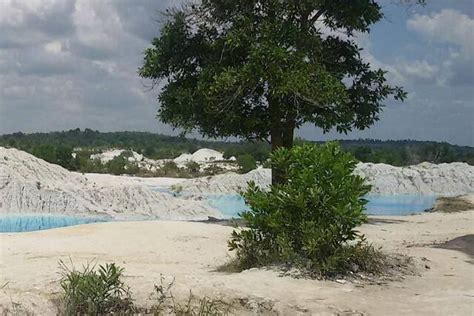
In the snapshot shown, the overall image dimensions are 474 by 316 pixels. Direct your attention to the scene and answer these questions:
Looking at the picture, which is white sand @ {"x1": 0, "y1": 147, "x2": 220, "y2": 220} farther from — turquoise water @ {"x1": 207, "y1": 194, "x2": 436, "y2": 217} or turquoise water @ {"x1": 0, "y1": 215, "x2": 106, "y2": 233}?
turquoise water @ {"x1": 207, "y1": 194, "x2": 436, "y2": 217}

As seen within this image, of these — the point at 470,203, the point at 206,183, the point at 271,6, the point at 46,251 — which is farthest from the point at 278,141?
the point at 206,183

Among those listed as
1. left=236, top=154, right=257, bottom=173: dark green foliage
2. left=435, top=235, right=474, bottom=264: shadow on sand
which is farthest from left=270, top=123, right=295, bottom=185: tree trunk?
left=236, top=154, right=257, bottom=173: dark green foliage

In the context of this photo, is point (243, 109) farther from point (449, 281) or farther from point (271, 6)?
point (449, 281)

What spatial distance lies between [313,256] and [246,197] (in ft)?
3.97

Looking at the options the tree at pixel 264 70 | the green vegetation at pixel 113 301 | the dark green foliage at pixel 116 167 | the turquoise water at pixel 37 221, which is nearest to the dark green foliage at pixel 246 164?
the dark green foliage at pixel 116 167

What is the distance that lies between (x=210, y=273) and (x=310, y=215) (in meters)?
1.49

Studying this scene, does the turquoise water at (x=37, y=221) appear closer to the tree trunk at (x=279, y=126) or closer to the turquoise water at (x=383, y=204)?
the turquoise water at (x=383, y=204)

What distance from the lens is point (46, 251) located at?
32.6 ft

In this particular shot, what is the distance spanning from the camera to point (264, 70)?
42.0 ft

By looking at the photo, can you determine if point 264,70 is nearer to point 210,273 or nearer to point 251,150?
point 210,273

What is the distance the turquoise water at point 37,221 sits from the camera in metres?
18.4

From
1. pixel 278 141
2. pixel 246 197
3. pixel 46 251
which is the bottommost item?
pixel 46 251

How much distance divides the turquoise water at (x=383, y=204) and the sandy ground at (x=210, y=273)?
1267 cm

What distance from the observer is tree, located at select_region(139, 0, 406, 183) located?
12.9m
